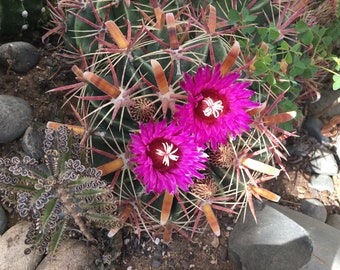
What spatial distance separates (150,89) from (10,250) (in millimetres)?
812

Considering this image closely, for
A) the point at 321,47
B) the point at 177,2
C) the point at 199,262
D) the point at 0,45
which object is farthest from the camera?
the point at 0,45

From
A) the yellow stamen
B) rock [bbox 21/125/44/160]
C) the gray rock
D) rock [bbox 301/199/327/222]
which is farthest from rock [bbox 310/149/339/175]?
rock [bbox 21/125/44/160]

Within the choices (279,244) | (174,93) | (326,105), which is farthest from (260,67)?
(326,105)

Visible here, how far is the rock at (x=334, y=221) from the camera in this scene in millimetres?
1909

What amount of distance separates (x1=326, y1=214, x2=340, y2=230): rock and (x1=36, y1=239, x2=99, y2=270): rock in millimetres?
1083

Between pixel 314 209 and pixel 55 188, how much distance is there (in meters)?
1.28

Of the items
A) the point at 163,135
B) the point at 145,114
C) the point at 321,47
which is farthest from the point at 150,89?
the point at 321,47

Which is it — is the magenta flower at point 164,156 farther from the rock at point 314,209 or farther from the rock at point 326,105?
the rock at point 326,105

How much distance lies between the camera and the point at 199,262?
1.65 meters

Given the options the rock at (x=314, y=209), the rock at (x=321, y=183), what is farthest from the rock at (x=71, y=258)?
the rock at (x=321, y=183)

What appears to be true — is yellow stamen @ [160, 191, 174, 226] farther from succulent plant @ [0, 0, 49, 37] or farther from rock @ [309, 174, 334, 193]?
succulent plant @ [0, 0, 49, 37]

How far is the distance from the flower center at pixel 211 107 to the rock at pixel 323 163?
1.14 m

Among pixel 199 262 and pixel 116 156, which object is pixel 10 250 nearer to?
pixel 116 156

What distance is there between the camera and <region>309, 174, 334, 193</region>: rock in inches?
80.6
